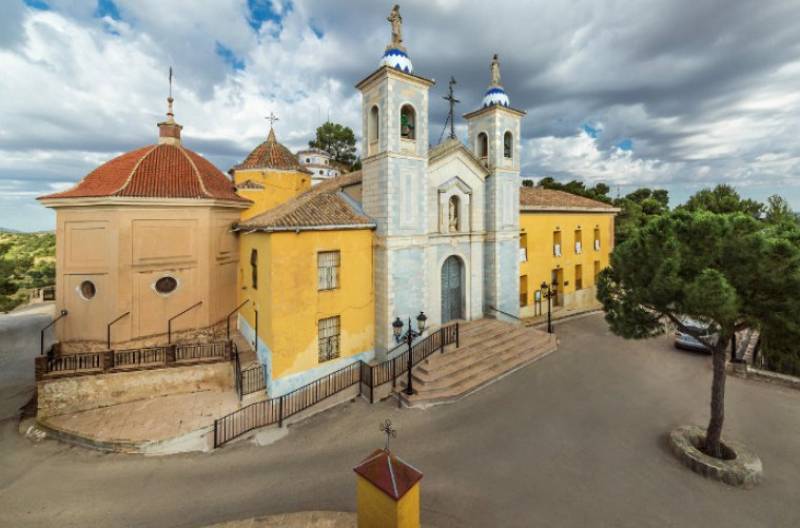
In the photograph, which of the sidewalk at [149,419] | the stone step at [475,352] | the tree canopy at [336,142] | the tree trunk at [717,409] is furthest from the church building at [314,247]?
the tree canopy at [336,142]

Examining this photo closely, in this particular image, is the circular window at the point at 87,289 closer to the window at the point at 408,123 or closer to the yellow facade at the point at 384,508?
the window at the point at 408,123

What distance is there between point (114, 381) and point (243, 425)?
5659 mm

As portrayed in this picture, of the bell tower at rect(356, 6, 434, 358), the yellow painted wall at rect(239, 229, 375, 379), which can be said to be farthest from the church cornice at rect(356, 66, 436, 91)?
the yellow painted wall at rect(239, 229, 375, 379)

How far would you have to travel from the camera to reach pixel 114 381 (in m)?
12.6

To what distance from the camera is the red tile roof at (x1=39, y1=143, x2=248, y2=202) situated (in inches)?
575

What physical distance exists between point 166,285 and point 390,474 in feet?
46.3

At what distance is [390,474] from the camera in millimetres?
5828

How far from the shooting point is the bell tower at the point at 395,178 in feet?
45.4

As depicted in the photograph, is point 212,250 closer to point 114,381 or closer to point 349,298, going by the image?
point 114,381

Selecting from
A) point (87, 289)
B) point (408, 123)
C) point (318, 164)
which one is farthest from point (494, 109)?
point (318, 164)

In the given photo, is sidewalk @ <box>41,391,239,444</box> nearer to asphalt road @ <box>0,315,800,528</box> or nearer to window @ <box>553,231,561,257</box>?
asphalt road @ <box>0,315,800,528</box>

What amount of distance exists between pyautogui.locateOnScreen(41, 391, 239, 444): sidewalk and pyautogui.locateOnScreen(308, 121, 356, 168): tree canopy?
126 feet

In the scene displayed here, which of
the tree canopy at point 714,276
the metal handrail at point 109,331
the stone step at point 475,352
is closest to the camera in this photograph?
the tree canopy at point 714,276

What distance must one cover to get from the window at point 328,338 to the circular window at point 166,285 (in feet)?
24.7
